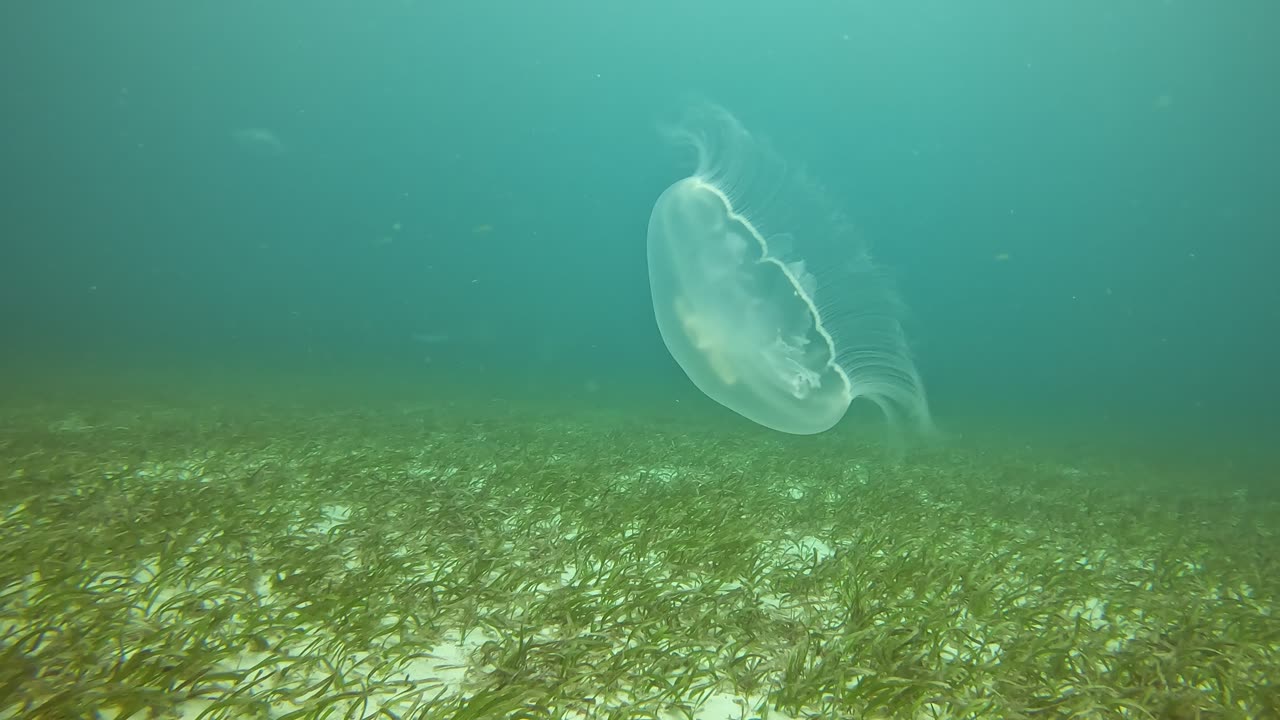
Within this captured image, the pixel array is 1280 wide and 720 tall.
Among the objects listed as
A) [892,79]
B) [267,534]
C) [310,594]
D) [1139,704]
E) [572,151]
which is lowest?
[267,534]

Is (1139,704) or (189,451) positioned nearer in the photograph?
(1139,704)

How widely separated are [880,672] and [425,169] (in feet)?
334

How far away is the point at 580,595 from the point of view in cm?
246

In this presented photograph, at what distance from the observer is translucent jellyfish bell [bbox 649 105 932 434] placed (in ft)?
12.1

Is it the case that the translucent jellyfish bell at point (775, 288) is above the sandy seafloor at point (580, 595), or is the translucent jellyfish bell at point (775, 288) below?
above

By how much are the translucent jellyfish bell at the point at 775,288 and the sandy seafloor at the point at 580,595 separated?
43.6 inches

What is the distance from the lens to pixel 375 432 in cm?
797

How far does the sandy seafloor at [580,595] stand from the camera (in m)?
1.80

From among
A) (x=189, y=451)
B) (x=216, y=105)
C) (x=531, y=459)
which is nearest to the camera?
(x=189, y=451)

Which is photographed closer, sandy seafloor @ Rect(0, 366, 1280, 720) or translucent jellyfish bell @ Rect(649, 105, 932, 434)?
sandy seafloor @ Rect(0, 366, 1280, 720)

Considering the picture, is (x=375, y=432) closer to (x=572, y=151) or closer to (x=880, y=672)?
(x=880, y=672)

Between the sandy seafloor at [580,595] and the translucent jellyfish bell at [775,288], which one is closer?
the sandy seafloor at [580,595]

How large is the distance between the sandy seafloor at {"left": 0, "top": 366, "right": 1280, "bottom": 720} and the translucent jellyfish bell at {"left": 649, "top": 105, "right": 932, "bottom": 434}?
3.64 ft

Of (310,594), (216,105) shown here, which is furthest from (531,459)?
(216,105)
